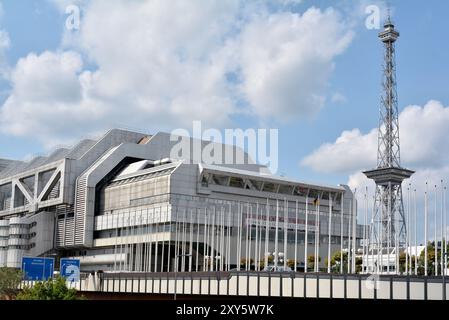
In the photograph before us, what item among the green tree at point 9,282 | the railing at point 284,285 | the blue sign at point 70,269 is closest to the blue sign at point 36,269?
the blue sign at point 70,269

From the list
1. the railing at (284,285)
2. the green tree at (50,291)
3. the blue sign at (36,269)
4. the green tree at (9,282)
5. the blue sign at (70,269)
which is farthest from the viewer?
the green tree at (9,282)

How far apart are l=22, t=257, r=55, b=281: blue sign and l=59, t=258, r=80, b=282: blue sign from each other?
1.36 metres

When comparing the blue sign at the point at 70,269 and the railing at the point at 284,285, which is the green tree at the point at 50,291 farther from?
the blue sign at the point at 70,269

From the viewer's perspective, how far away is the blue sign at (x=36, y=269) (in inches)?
2886

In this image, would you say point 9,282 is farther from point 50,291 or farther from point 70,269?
point 50,291

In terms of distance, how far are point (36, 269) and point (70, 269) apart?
360 centimetres

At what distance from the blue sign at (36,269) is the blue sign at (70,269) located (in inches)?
53.7

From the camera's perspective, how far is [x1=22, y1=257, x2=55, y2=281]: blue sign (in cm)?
7331

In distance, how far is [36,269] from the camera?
7375 cm

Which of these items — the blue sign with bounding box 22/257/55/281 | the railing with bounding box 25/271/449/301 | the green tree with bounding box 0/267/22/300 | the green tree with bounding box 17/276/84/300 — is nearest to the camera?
the railing with bounding box 25/271/449/301

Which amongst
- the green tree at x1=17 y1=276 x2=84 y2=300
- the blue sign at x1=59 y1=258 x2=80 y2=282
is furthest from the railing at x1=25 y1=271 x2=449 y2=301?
the green tree at x1=17 y1=276 x2=84 y2=300

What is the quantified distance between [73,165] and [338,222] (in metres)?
52.4

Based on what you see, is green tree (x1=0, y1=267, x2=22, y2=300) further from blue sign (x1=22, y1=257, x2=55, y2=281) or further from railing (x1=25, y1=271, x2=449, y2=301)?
blue sign (x1=22, y1=257, x2=55, y2=281)
